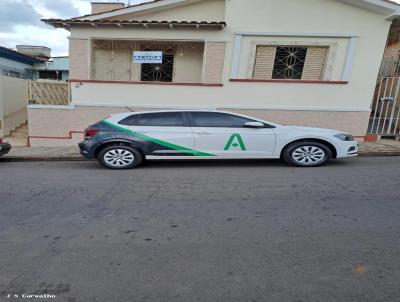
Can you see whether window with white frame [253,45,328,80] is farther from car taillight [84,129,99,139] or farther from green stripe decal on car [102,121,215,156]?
car taillight [84,129,99,139]

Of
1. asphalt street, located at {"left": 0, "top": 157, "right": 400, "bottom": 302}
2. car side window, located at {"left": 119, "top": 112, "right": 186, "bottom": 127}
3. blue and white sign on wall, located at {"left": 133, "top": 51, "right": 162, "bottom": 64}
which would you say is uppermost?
blue and white sign on wall, located at {"left": 133, "top": 51, "right": 162, "bottom": 64}

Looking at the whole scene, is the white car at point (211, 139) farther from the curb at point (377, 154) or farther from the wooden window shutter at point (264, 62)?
the wooden window shutter at point (264, 62)

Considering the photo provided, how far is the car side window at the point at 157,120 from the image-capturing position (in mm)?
5281

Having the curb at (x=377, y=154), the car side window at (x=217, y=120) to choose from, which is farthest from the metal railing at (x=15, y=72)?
the curb at (x=377, y=154)

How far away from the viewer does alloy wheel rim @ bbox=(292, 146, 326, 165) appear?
5184 mm

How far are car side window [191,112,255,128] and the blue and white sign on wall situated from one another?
354cm

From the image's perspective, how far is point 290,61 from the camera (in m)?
7.93

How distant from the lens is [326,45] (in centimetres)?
749

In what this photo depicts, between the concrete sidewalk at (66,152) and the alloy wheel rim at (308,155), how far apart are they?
2071 mm

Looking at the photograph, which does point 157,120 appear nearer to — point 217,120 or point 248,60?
point 217,120

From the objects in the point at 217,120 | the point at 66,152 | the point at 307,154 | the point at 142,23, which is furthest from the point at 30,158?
the point at 307,154

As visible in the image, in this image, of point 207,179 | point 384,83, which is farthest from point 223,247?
point 384,83

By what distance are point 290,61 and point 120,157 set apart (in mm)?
6088

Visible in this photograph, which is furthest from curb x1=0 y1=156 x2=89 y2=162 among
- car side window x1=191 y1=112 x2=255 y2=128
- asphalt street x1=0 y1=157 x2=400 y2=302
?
car side window x1=191 y1=112 x2=255 y2=128
